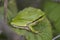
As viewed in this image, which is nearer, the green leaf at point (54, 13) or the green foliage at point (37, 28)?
the green foliage at point (37, 28)

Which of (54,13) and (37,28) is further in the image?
(54,13)

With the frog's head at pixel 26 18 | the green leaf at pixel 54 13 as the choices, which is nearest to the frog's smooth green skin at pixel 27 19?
the frog's head at pixel 26 18

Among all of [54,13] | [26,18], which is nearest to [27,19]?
[26,18]

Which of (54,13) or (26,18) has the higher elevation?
(26,18)

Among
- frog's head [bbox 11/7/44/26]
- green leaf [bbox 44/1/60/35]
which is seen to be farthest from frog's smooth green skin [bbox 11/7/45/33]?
green leaf [bbox 44/1/60/35]

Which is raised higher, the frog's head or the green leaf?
the frog's head

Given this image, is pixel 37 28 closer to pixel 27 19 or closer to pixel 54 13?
pixel 27 19

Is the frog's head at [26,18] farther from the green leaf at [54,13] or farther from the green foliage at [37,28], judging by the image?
the green leaf at [54,13]

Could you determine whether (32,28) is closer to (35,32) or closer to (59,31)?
(35,32)

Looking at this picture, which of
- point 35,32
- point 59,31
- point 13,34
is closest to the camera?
point 13,34

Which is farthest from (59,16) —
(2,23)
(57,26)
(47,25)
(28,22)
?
(2,23)

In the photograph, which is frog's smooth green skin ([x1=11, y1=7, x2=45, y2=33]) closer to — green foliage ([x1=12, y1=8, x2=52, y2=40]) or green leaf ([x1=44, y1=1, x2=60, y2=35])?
green foliage ([x1=12, y1=8, x2=52, y2=40])
